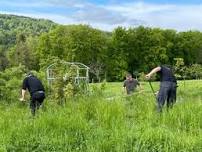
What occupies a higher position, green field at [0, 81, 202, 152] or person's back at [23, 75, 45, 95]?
person's back at [23, 75, 45, 95]

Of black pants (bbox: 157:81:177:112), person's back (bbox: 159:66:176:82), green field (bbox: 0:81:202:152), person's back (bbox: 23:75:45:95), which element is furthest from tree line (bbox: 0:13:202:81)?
green field (bbox: 0:81:202:152)

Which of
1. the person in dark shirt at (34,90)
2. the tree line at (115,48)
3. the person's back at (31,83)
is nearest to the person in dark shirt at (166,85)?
the person in dark shirt at (34,90)

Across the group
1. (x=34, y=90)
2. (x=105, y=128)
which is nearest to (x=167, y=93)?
(x=105, y=128)

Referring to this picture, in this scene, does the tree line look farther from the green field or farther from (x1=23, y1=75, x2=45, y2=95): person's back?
the green field

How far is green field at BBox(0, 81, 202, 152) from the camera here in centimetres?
963

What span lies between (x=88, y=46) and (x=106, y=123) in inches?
3138

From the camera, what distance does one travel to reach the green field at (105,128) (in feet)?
31.6

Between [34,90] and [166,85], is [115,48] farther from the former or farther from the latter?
[166,85]

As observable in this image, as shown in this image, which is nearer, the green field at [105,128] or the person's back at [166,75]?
the green field at [105,128]

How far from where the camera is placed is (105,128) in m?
10.8

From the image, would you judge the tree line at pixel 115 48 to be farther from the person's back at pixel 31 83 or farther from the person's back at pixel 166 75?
the person's back at pixel 166 75

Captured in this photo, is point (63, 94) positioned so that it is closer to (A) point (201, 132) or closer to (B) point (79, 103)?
(B) point (79, 103)

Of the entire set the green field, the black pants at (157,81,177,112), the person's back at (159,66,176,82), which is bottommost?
the green field

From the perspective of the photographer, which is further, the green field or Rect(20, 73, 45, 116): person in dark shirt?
Rect(20, 73, 45, 116): person in dark shirt
